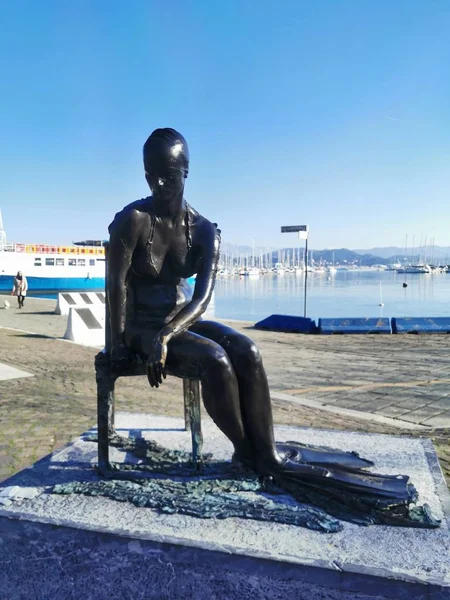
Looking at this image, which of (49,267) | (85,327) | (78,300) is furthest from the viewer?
(49,267)

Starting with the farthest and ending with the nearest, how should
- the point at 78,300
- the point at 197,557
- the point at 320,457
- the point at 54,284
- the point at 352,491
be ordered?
the point at 54,284 → the point at 78,300 → the point at 320,457 → the point at 352,491 → the point at 197,557

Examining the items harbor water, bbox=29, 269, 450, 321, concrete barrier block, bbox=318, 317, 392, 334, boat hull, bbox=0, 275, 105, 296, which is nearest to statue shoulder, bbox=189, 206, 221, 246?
concrete barrier block, bbox=318, 317, 392, 334

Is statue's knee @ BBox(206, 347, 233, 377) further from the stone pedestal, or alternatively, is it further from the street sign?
the street sign

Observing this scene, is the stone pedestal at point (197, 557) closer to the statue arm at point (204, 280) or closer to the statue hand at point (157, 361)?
the statue hand at point (157, 361)

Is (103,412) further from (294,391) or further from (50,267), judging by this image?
(50,267)

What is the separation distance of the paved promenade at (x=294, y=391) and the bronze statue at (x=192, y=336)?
1.67 meters

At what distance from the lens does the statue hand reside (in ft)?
10.4

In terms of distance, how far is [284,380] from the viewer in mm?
8688

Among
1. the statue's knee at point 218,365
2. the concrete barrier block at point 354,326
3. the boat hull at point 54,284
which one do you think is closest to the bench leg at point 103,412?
the statue's knee at point 218,365

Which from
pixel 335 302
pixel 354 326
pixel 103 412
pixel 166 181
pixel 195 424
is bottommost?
pixel 335 302

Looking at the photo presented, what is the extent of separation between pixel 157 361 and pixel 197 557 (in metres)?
1.10

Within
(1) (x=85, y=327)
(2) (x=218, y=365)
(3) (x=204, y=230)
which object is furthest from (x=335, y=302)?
(2) (x=218, y=365)

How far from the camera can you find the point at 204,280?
140 inches

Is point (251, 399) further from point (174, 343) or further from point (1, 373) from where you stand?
point (1, 373)
